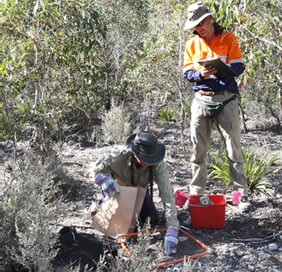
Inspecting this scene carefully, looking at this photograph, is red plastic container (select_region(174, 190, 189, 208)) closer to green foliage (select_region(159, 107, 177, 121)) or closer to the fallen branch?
the fallen branch

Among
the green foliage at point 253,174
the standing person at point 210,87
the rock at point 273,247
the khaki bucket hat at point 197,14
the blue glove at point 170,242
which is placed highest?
the khaki bucket hat at point 197,14

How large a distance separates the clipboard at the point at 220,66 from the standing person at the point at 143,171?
83cm

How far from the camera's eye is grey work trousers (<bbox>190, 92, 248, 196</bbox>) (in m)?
4.05

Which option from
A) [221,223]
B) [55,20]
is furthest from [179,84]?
[221,223]

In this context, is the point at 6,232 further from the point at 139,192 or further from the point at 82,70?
the point at 82,70

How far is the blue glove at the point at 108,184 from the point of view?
11.3 ft

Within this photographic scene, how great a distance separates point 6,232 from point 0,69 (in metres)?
1.83

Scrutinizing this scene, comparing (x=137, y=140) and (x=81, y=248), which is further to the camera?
(x=137, y=140)

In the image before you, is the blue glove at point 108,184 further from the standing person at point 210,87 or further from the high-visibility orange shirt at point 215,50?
the high-visibility orange shirt at point 215,50

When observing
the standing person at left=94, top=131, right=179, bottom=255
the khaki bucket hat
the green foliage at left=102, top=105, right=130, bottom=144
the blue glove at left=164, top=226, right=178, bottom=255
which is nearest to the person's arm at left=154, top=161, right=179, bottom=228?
the standing person at left=94, top=131, right=179, bottom=255

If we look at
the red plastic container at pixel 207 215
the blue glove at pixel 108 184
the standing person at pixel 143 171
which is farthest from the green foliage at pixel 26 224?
the red plastic container at pixel 207 215

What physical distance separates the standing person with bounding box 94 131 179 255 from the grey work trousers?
678 millimetres

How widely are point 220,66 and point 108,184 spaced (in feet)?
4.74

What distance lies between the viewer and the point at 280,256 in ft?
11.1
